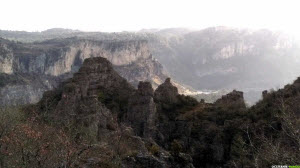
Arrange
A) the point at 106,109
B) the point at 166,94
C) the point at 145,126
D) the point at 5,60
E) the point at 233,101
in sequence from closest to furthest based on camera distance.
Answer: the point at 106,109 < the point at 145,126 < the point at 233,101 < the point at 166,94 < the point at 5,60

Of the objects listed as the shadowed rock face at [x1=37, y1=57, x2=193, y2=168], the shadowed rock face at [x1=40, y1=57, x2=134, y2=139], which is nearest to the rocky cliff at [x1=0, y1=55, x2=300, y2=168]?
the shadowed rock face at [x1=37, y1=57, x2=193, y2=168]

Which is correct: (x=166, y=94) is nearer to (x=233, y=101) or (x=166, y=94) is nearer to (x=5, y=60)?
(x=233, y=101)

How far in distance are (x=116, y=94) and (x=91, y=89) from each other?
14.6 feet

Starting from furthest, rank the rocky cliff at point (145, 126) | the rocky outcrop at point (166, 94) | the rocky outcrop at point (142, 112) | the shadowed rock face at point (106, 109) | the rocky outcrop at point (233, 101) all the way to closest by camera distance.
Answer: the rocky outcrop at point (166, 94)
the rocky outcrop at point (233, 101)
the rocky outcrop at point (142, 112)
the shadowed rock face at point (106, 109)
the rocky cliff at point (145, 126)

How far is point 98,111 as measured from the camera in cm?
4322

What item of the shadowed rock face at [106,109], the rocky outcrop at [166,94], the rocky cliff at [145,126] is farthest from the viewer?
the rocky outcrop at [166,94]

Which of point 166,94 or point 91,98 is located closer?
point 91,98

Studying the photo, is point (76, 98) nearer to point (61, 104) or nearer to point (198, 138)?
point (61, 104)

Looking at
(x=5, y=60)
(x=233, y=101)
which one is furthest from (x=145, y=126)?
(x=5, y=60)

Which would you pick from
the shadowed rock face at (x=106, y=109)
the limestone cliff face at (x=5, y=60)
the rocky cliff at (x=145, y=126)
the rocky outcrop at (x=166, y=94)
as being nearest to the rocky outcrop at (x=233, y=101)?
the rocky cliff at (x=145, y=126)

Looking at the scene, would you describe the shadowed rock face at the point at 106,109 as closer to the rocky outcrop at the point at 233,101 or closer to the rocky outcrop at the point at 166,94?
the rocky outcrop at the point at 166,94

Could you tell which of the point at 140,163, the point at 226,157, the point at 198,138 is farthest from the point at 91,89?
the point at 140,163

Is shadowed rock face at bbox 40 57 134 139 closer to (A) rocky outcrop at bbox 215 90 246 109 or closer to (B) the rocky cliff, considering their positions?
(B) the rocky cliff

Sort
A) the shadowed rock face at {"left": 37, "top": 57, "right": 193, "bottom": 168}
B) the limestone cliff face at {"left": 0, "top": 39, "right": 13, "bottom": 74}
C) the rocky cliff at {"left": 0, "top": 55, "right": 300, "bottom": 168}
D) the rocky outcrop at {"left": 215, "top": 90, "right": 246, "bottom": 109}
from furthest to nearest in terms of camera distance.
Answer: the limestone cliff face at {"left": 0, "top": 39, "right": 13, "bottom": 74}, the rocky outcrop at {"left": 215, "top": 90, "right": 246, "bottom": 109}, the shadowed rock face at {"left": 37, "top": 57, "right": 193, "bottom": 168}, the rocky cliff at {"left": 0, "top": 55, "right": 300, "bottom": 168}
